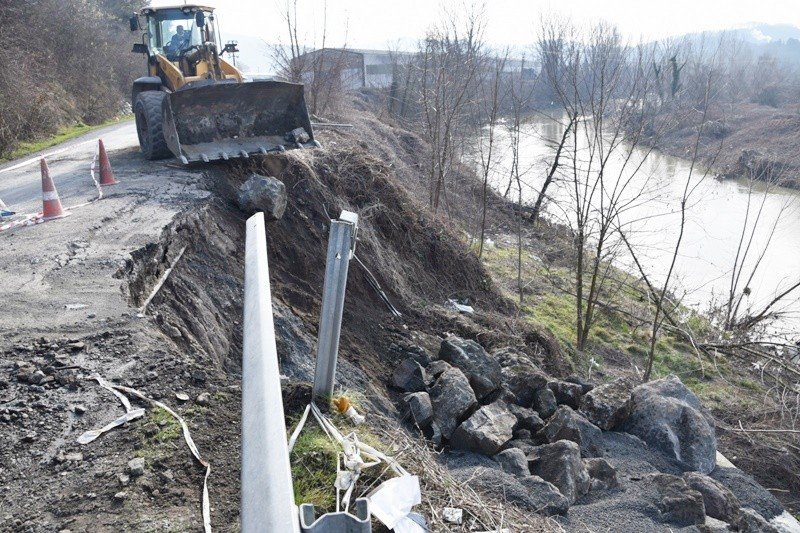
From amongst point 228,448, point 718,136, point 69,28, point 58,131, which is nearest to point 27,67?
point 58,131

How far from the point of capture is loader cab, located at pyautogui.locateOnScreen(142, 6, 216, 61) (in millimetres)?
12391

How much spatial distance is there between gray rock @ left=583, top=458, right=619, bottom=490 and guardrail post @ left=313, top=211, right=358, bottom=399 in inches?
140

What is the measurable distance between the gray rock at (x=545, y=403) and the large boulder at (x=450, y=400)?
3.54ft

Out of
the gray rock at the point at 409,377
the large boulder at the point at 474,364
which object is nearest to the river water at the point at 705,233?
the large boulder at the point at 474,364

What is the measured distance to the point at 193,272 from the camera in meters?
7.07

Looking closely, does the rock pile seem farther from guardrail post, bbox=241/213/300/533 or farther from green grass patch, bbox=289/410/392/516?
guardrail post, bbox=241/213/300/533

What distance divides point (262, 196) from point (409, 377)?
347 centimetres

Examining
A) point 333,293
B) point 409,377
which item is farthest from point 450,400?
point 333,293

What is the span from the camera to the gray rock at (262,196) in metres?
9.26

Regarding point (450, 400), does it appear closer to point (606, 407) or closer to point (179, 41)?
point (606, 407)

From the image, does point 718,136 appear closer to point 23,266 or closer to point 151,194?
point 151,194

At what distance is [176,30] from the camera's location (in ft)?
41.4

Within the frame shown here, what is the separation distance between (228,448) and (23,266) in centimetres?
394

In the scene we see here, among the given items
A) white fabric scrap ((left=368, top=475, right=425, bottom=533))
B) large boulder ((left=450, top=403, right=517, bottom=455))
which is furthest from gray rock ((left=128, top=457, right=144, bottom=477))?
large boulder ((left=450, top=403, right=517, bottom=455))
